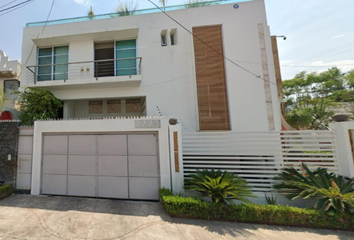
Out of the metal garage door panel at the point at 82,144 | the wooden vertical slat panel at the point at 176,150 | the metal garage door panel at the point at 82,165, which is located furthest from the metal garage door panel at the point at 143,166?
the metal garage door panel at the point at 82,144

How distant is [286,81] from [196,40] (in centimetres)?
2010

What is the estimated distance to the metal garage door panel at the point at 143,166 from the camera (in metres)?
4.91

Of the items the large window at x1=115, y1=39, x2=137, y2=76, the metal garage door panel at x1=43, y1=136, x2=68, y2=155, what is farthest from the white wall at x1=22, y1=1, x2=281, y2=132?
the metal garage door panel at x1=43, y1=136, x2=68, y2=155

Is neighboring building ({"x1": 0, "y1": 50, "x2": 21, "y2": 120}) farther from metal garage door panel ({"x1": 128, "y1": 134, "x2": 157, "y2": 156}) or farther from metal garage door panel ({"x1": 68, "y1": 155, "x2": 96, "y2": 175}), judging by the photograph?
metal garage door panel ({"x1": 128, "y1": 134, "x2": 157, "y2": 156})

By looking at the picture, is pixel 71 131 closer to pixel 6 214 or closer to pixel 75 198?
pixel 75 198

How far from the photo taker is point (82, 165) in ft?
17.0

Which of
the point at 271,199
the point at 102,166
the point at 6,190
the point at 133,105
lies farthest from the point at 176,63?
the point at 6,190

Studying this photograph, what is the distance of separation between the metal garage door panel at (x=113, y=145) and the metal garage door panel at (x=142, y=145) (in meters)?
0.23

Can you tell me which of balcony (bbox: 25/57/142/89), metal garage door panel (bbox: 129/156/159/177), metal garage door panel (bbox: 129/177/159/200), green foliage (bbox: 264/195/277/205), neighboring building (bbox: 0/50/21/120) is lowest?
green foliage (bbox: 264/195/277/205)

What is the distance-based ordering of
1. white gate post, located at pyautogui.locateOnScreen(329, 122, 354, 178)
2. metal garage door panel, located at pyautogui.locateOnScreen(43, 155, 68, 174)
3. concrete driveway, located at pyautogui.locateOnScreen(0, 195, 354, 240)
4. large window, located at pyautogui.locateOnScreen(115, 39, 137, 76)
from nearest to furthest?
concrete driveway, located at pyautogui.locateOnScreen(0, 195, 354, 240) < white gate post, located at pyautogui.locateOnScreen(329, 122, 354, 178) < metal garage door panel, located at pyautogui.locateOnScreen(43, 155, 68, 174) < large window, located at pyautogui.locateOnScreen(115, 39, 137, 76)

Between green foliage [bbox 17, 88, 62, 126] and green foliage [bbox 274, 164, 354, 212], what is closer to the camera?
green foliage [bbox 274, 164, 354, 212]

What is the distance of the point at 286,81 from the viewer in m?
21.0

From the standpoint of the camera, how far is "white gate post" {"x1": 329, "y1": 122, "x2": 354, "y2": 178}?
4.33m

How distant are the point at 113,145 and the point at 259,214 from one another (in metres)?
4.85
